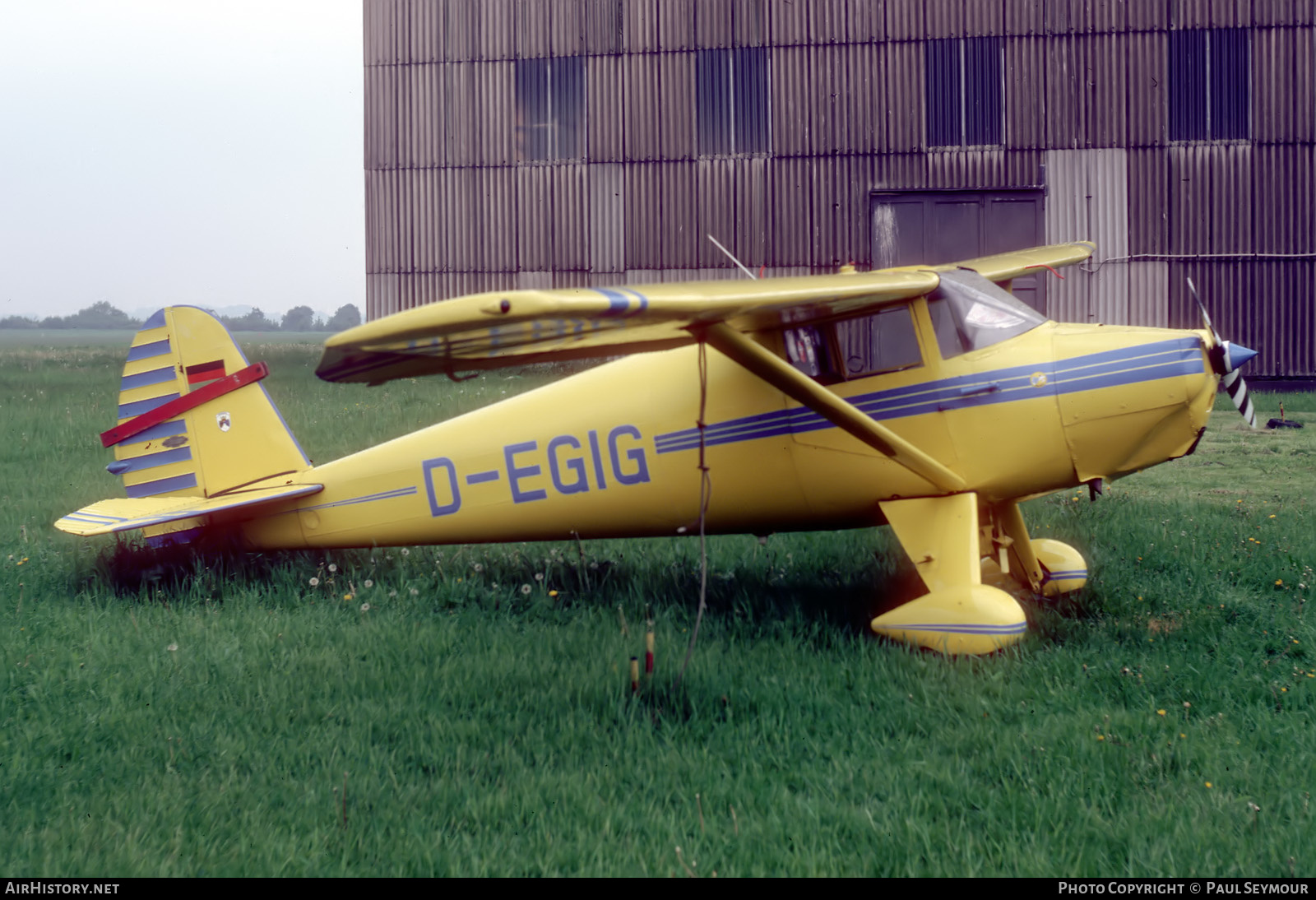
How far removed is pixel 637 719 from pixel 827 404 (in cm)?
194

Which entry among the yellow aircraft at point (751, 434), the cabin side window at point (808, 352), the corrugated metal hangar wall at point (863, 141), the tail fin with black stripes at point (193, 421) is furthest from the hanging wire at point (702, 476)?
the corrugated metal hangar wall at point (863, 141)

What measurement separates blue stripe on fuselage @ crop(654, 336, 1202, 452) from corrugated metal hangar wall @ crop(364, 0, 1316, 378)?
14.0 meters

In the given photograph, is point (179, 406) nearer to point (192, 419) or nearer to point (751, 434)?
point (192, 419)

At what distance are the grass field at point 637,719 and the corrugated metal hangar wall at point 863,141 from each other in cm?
1273

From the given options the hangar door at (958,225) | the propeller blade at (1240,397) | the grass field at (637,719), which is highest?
the hangar door at (958,225)

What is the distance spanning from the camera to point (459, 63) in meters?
20.0

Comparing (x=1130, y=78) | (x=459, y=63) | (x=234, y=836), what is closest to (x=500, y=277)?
(x=459, y=63)

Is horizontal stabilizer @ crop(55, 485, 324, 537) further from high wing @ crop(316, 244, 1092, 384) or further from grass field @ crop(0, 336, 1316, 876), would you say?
high wing @ crop(316, 244, 1092, 384)

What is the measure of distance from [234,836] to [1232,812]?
362 centimetres

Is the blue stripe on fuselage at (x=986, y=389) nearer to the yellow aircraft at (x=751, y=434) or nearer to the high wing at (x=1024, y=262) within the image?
the yellow aircraft at (x=751, y=434)

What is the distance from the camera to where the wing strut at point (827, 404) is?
499cm

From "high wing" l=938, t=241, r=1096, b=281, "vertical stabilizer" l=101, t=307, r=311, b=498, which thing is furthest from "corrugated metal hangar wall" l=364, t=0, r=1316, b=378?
"vertical stabilizer" l=101, t=307, r=311, b=498

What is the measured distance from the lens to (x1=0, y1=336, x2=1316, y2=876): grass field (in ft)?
11.3

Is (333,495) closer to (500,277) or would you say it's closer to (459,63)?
(500,277)
